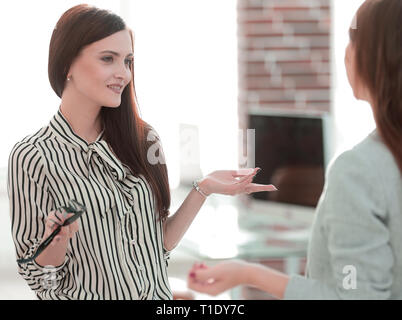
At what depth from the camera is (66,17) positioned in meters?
0.95

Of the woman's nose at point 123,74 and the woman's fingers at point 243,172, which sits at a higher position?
the woman's nose at point 123,74

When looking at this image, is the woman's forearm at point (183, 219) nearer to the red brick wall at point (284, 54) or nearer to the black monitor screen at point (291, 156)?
the black monitor screen at point (291, 156)

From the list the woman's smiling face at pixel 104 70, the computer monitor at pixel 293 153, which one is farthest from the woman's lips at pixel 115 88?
the computer monitor at pixel 293 153

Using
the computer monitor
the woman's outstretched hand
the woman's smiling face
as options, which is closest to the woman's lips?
the woman's smiling face

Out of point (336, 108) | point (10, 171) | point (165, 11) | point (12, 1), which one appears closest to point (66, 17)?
point (10, 171)

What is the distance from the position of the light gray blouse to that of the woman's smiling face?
383mm

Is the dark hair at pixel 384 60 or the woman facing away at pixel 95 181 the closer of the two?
the dark hair at pixel 384 60

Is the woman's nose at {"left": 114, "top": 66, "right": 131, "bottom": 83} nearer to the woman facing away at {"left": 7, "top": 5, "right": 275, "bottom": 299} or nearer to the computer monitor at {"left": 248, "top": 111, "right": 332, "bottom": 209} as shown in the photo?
the woman facing away at {"left": 7, "top": 5, "right": 275, "bottom": 299}

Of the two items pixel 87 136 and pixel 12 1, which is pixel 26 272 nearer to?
pixel 87 136

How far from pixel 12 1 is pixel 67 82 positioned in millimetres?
638

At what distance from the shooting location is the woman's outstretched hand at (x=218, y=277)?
0.81m

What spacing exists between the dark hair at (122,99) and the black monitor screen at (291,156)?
1.25m

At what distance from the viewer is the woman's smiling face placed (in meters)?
0.96

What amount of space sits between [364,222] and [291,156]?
1559 mm
